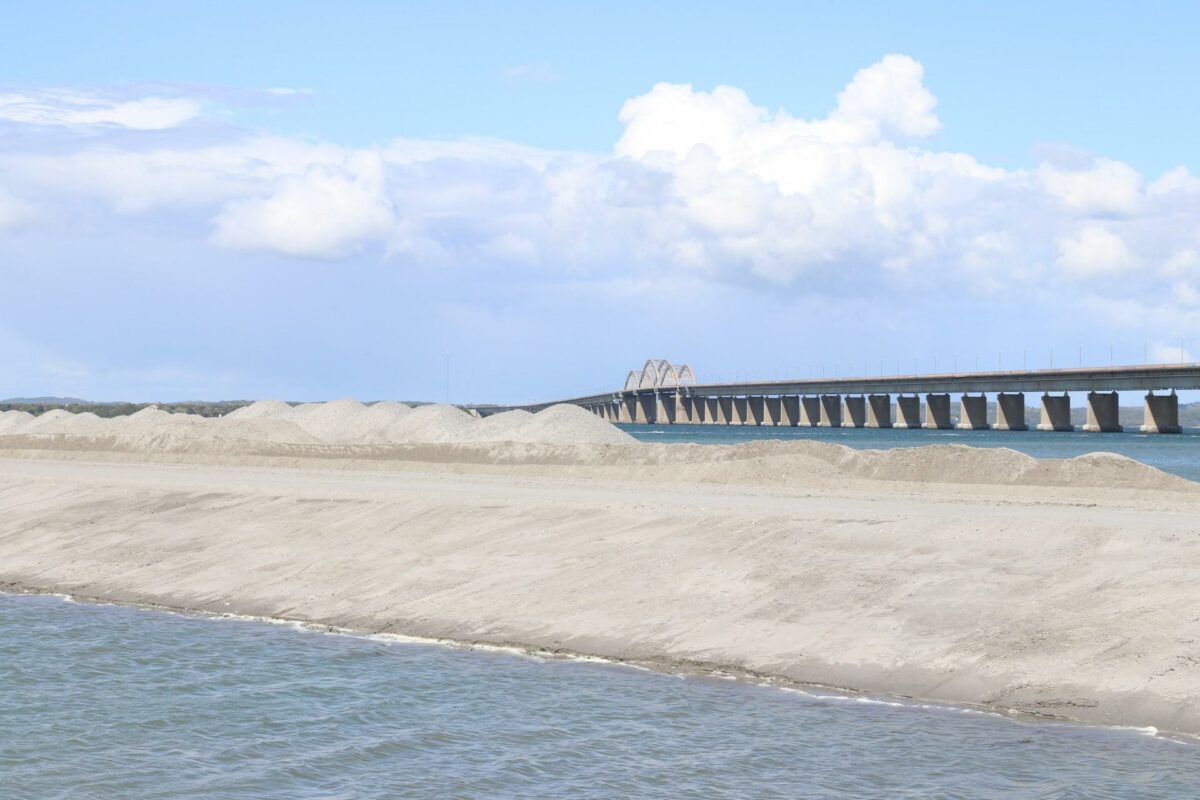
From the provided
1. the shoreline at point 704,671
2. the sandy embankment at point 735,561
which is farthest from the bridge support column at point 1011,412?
the shoreline at point 704,671

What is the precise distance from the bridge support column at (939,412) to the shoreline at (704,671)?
178m

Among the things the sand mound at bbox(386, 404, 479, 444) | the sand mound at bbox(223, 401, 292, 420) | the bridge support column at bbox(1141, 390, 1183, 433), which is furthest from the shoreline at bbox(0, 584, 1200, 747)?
the bridge support column at bbox(1141, 390, 1183, 433)

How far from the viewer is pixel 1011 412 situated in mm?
179375

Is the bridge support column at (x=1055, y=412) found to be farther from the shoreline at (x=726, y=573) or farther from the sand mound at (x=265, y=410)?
the shoreline at (x=726, y=573)

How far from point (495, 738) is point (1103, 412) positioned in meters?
161

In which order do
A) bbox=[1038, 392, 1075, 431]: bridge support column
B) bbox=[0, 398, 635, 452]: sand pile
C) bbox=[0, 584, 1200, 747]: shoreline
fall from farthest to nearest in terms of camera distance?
bbox=[1038, 392, 1075, 431]: bridge support column
bbox=[0, 398, 635, 452]: sand pile
bbox=[0, 584, 1200, 747]: shoreline

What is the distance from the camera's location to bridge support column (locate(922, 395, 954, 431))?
197375 millimetres

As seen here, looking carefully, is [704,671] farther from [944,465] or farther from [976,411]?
[976,411]

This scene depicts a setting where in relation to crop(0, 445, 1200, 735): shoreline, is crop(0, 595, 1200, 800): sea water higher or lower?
lower

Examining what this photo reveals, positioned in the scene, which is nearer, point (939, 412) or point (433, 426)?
point (433, 426)

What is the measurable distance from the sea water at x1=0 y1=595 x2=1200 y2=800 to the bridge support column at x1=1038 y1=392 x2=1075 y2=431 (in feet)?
530

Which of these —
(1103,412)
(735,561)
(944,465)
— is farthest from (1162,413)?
(735,561)

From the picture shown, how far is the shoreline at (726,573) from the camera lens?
2030cm

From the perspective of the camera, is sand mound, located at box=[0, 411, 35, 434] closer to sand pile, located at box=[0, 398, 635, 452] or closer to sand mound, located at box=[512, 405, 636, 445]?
sand pile, located at box=[0, 398, 635, 452]
